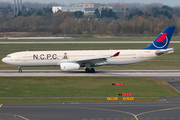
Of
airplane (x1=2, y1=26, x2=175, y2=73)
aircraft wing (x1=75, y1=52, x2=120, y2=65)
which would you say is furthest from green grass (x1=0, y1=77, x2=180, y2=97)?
airplane (x1=2, y1=26, x2=175, y2=73)

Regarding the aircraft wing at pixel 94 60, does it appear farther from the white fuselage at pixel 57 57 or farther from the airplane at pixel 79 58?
the white fuselage at pixel 57 57

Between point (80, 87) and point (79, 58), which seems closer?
point (80, 87)

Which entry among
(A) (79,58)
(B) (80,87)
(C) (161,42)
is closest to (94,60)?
(A) (79,58)

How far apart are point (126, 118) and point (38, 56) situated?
2553 centimetres

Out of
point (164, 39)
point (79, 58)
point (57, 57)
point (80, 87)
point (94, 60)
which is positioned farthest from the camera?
point (164, 39)

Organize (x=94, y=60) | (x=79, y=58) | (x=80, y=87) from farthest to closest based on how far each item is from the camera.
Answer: (x=79, y=58), (x=94, y=60), (x=80, y=87)

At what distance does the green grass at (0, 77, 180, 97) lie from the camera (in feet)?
97.2

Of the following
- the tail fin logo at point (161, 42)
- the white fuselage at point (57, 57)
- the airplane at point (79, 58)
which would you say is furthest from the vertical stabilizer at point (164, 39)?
the white fuselage at point (57, 57)

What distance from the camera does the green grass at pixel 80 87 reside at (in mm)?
29641

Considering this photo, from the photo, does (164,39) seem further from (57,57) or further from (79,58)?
(57,57)

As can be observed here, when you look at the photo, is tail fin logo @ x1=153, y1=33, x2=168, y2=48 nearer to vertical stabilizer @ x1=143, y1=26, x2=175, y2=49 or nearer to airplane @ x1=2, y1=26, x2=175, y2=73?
vertical stabilizer @ x1=143, y1=26, x2=175, y2=49

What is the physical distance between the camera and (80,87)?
108ft

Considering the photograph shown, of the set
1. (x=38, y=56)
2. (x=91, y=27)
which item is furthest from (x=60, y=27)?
(x=38, y=56)

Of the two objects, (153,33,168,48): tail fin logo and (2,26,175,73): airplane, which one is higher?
(153,33,168,48): tail fin logo
